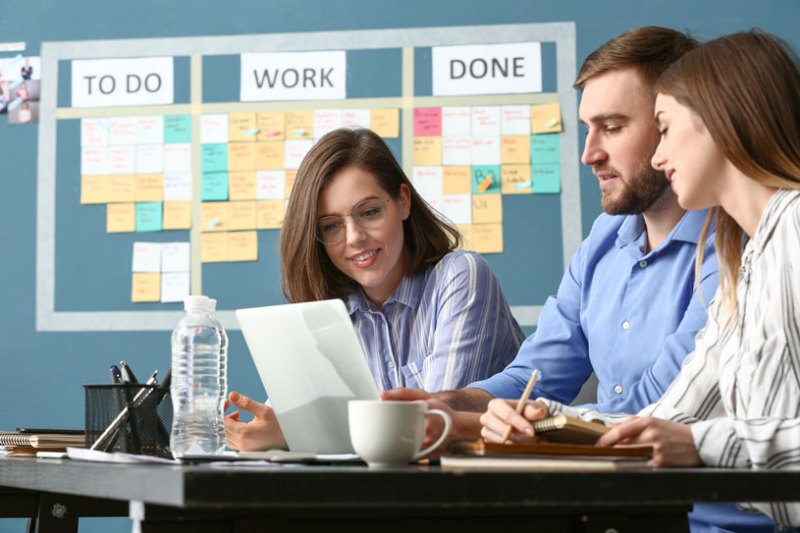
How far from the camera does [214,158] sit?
3311 millimetres

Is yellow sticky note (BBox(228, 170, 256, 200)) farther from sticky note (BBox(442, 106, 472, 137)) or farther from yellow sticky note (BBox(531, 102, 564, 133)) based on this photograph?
yellow sticky note (BBox(531, 102, 564, 133))

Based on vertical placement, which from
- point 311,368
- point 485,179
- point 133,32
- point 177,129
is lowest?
point 311,368

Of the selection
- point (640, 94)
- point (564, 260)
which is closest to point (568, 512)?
point (640, 94)

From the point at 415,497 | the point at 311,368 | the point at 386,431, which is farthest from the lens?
the point at 311,368

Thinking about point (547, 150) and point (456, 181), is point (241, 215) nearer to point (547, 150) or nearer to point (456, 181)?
point (456, 181)

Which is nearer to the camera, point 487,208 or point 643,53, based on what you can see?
point 643,53

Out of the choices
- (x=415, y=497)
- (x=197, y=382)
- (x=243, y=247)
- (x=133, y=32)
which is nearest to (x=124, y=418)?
(x=197, y=382)

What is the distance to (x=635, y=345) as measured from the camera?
185cm

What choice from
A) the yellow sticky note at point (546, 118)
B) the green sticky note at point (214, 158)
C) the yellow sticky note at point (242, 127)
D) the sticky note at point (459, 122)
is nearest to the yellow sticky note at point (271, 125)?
the yellow sticky note at point (242, 127)

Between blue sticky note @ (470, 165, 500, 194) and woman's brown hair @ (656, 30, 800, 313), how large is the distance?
5.70 ft

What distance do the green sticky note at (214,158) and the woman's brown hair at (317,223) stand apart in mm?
1011

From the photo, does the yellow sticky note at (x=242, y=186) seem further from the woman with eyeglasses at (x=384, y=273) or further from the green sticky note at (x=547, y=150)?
the woman with eyeglasses at (x=384, y=273)

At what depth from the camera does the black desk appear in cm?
80

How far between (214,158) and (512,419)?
7.45 ft
